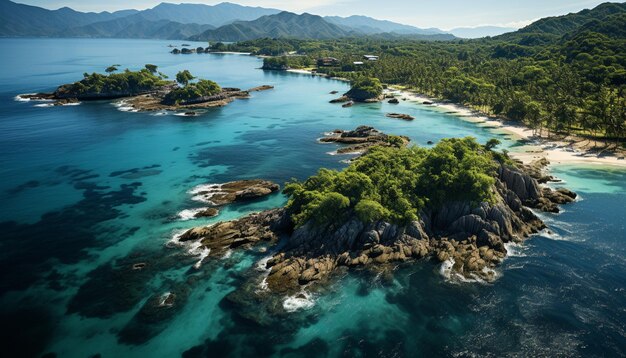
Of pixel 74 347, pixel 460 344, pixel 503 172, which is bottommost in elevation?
pixel 74 347

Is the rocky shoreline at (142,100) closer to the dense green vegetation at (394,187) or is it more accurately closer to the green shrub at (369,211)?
the dense green vegetation at (394,187)

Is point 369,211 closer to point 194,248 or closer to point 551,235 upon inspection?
point 194,248

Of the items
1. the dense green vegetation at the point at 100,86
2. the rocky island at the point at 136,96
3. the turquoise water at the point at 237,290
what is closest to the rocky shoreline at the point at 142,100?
the rocky island at the point at 136,96

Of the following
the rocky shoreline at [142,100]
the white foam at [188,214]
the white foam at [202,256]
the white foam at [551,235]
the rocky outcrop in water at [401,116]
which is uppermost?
the rocky outcrop in water at [401,116]

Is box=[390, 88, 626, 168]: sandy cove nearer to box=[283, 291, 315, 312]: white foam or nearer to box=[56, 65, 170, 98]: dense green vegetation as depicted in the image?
box=[283, 291, 315, 312]: white foam

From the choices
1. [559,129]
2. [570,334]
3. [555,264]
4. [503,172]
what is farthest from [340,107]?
[570,334]

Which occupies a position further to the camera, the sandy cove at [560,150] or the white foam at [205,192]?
the sandy cove at [560,150]

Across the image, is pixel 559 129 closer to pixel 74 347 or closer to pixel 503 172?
pixel 503 172
